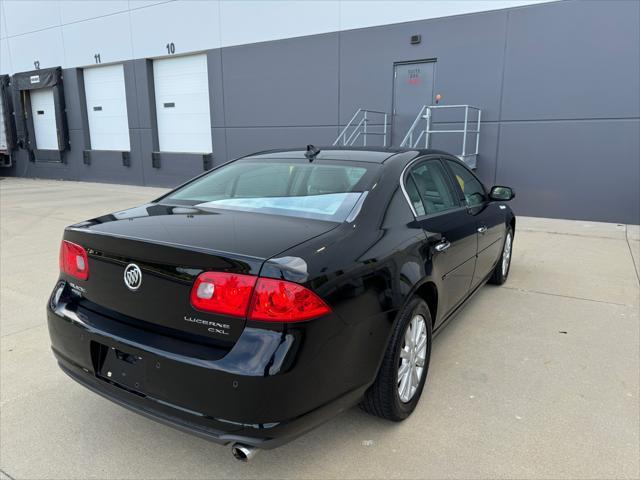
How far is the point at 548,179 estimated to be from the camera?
928cm

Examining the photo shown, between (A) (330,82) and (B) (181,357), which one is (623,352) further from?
(A) (330,82)

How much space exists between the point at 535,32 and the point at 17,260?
369 inches

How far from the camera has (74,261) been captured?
2.45m

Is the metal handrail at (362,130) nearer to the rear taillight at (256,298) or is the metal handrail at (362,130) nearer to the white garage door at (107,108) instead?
the white garage door at (107,108)

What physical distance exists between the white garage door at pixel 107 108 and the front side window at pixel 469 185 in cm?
1399

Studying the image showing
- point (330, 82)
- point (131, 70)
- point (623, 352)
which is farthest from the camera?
point (131, 70)

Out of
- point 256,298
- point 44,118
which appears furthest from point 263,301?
point 44,118

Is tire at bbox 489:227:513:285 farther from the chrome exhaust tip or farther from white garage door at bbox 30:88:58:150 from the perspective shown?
white garage door at bbox 30:88:58:150

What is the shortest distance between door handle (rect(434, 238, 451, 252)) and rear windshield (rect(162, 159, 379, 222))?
2.01 ft

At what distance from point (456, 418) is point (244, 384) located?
144 cm

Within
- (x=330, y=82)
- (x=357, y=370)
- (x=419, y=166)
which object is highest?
(x=330, y=82)

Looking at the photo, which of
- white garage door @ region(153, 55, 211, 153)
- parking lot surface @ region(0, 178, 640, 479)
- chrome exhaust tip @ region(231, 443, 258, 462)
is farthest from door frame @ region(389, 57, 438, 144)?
chrome exhaust tip @ region(231, 443, 258, 462)

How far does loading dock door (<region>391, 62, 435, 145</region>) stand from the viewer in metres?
10.1

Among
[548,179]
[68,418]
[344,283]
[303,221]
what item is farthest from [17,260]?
[548,179]
